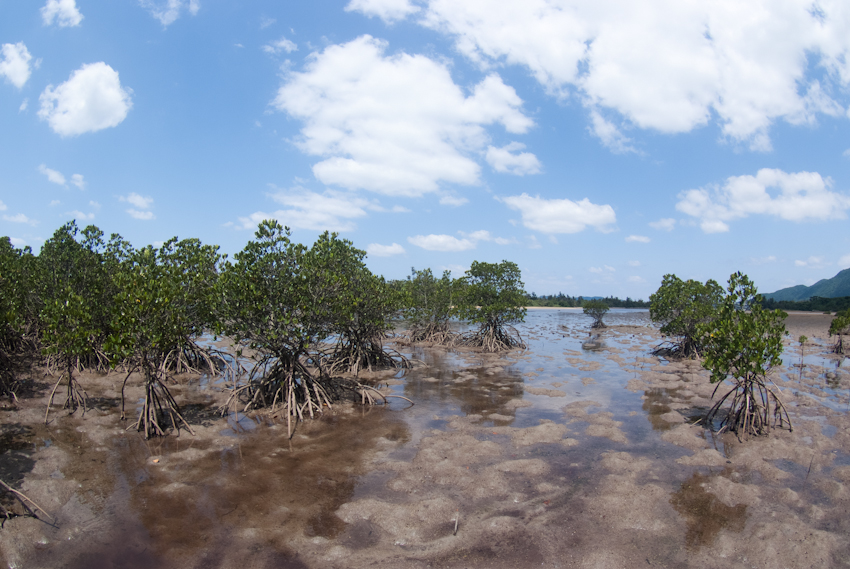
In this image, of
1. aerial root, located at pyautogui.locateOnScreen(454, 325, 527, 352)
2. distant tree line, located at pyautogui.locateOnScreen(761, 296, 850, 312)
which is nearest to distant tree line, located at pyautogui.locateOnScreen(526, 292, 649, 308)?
distant tree line, located at pyautogui.locateOnScreen(761, 296, 850, 312)

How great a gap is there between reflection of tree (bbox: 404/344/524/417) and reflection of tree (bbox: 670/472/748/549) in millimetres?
7067

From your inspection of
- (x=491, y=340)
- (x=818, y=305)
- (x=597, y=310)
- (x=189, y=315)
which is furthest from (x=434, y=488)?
(x=818, y=305)

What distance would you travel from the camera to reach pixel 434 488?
10.5 m

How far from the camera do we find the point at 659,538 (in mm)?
8484

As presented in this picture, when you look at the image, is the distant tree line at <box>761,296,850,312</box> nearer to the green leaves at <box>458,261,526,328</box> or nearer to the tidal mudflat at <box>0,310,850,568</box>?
the green leaves at <box>458,261,526,328</box>

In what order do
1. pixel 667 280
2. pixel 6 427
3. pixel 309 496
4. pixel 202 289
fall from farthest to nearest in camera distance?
pixel 667 280 < pixel 202 289 < pixel 6 427 < pixel 309 496

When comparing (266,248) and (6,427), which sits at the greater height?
(266,248)

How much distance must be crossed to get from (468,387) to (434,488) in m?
11.0

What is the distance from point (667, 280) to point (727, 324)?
67.6 feet

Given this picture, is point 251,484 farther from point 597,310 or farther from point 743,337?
point 597,310

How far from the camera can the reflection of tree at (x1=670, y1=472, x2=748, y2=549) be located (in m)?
8.57

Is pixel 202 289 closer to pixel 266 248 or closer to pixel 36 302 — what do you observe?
pixel 266 248

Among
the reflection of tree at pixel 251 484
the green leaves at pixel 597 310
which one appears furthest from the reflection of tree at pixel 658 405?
the green leaves at pixel 597 310

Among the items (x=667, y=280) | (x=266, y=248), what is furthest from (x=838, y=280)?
(x=266, y=248)
